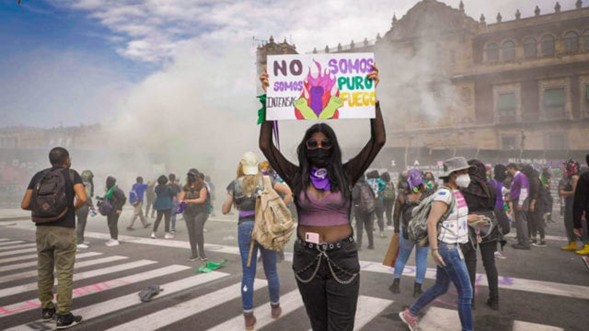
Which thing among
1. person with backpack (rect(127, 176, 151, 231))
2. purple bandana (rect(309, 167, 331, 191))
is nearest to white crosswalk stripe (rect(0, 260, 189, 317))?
purple bandana (rect(309, 167, 331, 191))

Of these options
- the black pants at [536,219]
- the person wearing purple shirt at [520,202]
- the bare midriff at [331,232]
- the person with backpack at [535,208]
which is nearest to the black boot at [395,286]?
the bare midriff at [331,232]

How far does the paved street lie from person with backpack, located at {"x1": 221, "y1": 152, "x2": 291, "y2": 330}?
237 mm

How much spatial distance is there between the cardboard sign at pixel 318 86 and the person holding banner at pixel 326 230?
33cm

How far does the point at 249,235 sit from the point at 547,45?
36.6 metres

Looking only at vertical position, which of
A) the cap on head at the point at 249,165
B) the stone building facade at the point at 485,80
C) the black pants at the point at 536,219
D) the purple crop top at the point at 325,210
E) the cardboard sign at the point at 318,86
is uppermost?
the stone building facade at the point at 485,80

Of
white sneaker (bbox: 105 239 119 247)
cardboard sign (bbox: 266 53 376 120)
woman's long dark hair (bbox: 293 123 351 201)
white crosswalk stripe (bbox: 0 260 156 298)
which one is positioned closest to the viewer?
woman's long dark hair (bbox: 293 123 351 201)

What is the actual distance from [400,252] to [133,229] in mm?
9319

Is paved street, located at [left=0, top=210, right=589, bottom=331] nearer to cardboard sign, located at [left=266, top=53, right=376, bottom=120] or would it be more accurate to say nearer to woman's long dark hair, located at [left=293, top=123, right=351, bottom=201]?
woman's long dark hair, located at [left=293, top=123, right=351, bottom=201]

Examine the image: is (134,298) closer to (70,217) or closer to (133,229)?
(70,217)

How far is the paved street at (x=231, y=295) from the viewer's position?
3.89 m

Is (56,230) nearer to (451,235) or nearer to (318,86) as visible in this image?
(318,86)

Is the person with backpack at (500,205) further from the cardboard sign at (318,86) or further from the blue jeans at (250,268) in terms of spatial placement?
the cardboard sign at (318,86)

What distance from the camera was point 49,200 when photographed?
3873 mm

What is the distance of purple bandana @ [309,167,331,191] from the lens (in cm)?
232
